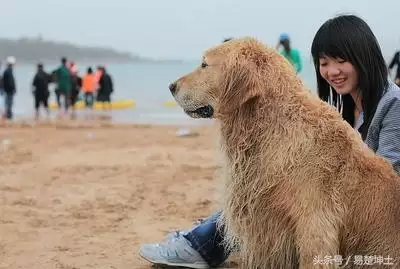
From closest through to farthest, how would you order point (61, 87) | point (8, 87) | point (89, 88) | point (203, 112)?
point (203, 112)
point (8, 87)
point (61, 87)
point (89, 88)

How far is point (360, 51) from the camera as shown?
125 inches

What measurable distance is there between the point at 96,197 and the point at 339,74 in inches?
151

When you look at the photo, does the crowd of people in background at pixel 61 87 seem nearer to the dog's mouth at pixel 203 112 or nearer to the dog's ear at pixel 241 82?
the dog's mouth at pixel 203 112

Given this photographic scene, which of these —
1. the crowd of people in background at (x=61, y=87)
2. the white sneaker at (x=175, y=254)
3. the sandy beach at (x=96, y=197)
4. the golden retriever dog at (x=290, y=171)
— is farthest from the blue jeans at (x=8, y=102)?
the golden retriever dog at (x=290, y=171)

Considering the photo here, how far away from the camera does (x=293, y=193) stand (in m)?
2.71

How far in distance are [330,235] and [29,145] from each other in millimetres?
9121

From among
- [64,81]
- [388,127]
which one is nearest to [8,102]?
[64,81]

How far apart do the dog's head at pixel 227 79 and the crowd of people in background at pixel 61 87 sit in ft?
51.3

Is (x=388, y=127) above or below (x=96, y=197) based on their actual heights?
above

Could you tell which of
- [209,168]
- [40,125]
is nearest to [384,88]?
[209,168]

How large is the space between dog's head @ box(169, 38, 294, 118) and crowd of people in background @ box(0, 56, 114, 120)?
51.3ft

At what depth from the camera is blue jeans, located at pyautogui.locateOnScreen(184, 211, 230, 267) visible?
3.99 meters

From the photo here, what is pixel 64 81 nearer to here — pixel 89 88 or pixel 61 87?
pixel 61 87

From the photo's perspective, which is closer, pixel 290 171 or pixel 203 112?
pixel 290 171
